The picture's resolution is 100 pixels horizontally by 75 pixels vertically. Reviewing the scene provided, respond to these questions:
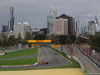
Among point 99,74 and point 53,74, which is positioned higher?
point 99,74

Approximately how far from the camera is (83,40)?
140875 mm

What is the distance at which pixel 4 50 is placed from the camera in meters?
64.8

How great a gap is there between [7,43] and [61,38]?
282 ft

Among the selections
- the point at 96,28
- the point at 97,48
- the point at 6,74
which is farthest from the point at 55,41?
the point at 6,74

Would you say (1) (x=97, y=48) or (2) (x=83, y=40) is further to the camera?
(2) (x=83, y=40)

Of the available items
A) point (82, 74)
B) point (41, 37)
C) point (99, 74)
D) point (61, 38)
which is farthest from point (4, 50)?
point (41, 37)

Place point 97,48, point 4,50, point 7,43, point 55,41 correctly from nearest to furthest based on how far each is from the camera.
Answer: point 97,48 < point 4,50 < point 7,43 < point 55,41

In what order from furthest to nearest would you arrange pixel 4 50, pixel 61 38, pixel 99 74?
pixel 61 38, pixel 4 50, pixel 99 74

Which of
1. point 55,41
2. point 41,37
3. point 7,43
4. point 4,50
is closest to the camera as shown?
point 4,50

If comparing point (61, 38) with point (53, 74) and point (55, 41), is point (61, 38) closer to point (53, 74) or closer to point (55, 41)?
point (55, 41)

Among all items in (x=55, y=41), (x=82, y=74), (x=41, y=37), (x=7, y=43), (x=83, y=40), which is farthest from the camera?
(x=41, y=37)

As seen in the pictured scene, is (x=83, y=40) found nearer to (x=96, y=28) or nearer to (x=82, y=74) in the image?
(x=96, y=28)

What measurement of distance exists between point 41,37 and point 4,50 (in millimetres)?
132233

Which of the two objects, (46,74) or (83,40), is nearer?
(46,74)
